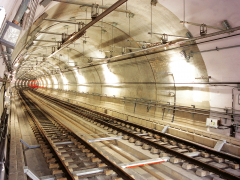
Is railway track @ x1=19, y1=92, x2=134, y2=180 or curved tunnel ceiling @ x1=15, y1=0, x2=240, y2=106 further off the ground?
curved tunnel ceiling @ x1=15, y1=0, x2=240, y2=106

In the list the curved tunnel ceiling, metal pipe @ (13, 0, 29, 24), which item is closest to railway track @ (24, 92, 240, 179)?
the curved tunnel ceiling

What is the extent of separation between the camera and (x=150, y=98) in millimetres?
Result: 12797

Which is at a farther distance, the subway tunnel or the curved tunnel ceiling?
the curved tunnel ceiling

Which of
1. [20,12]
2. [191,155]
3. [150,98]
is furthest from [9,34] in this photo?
[150,98]

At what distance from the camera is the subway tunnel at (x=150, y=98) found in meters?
4.90

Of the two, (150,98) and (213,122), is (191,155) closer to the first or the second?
(213,122)

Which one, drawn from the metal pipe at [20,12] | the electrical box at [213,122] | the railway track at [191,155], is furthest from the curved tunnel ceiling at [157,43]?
the metal pipe at [20,12]

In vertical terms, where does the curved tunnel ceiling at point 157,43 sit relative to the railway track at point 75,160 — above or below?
above

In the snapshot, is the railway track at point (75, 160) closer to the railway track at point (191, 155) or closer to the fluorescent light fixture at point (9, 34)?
the railway track at point (191, 155)

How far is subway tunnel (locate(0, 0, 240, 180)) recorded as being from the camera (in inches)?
193

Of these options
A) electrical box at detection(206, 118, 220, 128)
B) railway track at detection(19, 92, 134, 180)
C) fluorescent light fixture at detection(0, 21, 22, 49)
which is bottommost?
railway track at detection(19, 92, 134, 180)

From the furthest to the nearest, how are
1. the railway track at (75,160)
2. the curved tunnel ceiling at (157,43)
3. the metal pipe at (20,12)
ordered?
1. the curved tunnel ceiling at (157,43)
2. the railway track at (75,160)
3. the metal pipe at (20,12)

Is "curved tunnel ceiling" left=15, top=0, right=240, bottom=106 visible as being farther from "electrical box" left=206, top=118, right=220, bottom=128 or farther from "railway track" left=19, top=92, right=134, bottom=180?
"railway track" left=19, top=92, right=134, bottom=180

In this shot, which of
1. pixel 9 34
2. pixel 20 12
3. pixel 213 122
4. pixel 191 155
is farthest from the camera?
pixel 213 122
